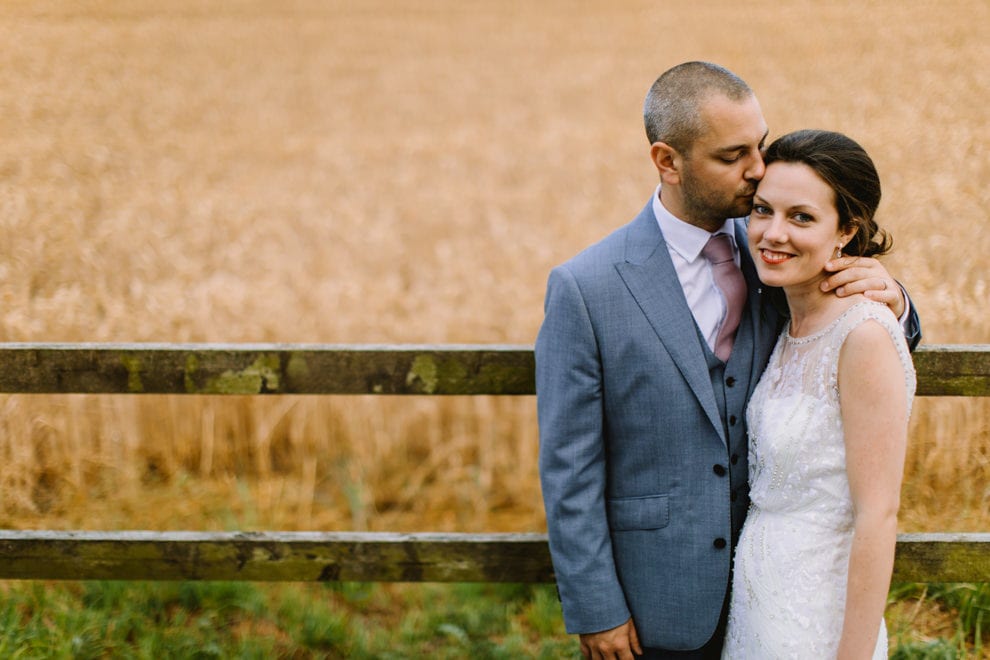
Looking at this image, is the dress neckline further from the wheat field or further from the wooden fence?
the wheat field

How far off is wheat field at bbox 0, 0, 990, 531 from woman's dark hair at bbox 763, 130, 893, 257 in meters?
2.58

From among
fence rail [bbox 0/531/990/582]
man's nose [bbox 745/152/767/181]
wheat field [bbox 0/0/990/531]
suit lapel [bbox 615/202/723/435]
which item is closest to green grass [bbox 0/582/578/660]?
fence rail [bbox 0/531/990/582]

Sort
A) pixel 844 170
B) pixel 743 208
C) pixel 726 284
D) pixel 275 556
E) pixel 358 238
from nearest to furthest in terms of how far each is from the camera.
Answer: pixel 844 170, pixel 743 208, pixel 726 284, pixel 275 556, pixel 358 238

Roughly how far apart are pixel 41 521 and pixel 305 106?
477 inches

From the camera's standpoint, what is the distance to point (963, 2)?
2377 centimetres

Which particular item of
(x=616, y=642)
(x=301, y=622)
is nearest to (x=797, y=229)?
(x=616, y=642)

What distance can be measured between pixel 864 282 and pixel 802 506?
1.95 ft

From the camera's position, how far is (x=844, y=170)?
2398mm

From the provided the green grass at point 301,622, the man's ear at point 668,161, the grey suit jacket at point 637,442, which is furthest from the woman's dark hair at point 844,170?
the green grass at point 301,622

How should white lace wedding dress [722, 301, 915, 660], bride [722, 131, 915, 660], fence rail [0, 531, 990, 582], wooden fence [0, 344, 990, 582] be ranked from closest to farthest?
1. bride [722, 131, 915, 660]
2. white lace wedding dress [722, 301, 915, 660]
3. wooden fence [0, 344, 990, 582]
4. fence rail [0, 531, 990, 582]

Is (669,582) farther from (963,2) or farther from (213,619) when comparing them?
(963,2)

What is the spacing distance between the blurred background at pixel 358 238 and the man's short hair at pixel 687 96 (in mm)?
2786

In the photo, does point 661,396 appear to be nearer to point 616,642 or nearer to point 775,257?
point 775,257

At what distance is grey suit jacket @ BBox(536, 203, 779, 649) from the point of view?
8.73 ft
